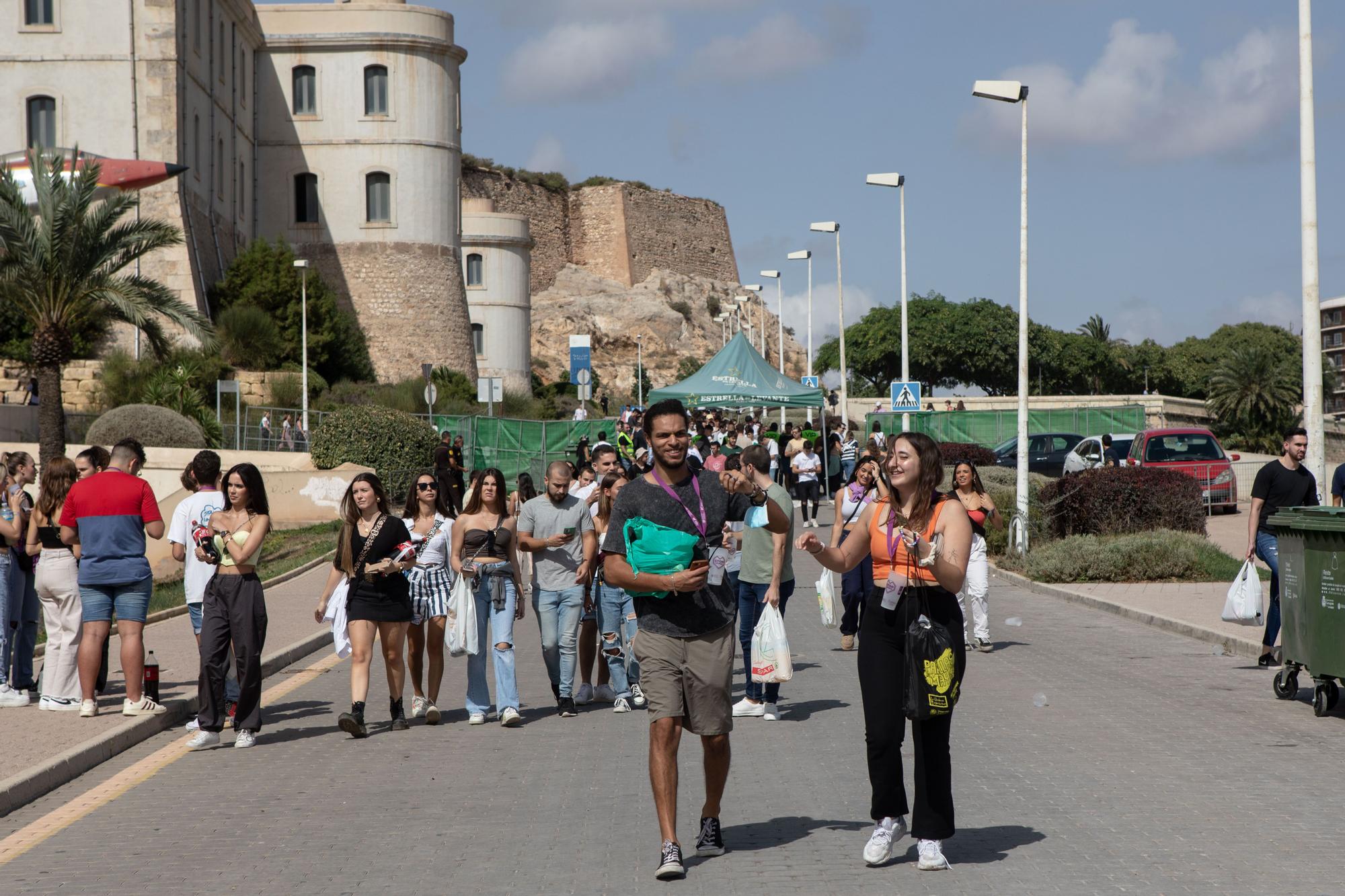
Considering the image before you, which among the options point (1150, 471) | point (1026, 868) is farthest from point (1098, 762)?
point (1150, 471)

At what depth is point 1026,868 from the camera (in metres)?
5.81

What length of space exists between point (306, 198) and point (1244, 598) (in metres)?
54.2

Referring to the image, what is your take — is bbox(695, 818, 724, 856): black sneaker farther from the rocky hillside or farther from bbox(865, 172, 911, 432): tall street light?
the rocky hillside

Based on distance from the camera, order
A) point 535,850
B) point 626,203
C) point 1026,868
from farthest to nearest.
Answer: point 626,203
point 535,850
point 1026,868

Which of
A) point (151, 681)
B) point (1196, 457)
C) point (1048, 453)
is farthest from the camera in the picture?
point (1048, 453)

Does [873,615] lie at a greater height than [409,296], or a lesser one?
lesser

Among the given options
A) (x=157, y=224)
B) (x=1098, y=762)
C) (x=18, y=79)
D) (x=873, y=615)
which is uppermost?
(x=18, y=79)

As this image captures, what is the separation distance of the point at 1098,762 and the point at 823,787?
1.58 meters

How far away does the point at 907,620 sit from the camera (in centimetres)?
580

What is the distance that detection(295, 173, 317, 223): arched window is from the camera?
60406 millimetres

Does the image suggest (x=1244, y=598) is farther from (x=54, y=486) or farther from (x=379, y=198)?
(x=379, y=198)

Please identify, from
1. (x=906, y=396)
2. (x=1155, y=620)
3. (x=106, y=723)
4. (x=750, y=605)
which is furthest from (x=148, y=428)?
(x=750, y=605)

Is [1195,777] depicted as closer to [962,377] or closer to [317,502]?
[317,502]

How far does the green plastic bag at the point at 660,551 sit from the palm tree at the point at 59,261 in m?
25.5
